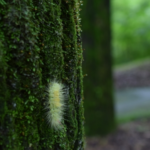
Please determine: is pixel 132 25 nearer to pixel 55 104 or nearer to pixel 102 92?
pixel 102 92

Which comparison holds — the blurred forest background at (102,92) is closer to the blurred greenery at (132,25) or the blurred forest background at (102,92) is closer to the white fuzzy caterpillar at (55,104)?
the white fuzzy caterpillar at (55,104)

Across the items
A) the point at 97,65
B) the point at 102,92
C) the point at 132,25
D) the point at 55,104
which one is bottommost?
the point at 55,104

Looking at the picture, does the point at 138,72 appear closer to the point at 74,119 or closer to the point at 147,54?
the point at 147,54

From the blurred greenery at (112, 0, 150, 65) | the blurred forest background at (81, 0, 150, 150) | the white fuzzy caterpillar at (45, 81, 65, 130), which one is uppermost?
the blurred greenery at (112, 0, 150, 65)

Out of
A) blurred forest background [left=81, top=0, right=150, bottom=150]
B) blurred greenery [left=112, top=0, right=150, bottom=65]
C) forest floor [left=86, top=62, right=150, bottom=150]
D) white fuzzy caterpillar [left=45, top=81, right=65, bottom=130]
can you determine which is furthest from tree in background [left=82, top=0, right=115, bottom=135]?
blurred greenery [left=112, top=0, right=150, bottom=65]

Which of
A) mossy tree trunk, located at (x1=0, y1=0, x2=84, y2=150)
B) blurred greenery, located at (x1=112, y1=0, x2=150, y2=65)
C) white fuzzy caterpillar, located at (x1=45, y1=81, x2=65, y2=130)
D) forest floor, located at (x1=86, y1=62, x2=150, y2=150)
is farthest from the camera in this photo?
blurred greenery, located at (x1=112, y1=0, x2=150, y2=65)

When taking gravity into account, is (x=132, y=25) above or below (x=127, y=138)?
above

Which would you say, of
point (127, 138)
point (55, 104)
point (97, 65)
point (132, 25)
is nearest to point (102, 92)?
point (97, 65)

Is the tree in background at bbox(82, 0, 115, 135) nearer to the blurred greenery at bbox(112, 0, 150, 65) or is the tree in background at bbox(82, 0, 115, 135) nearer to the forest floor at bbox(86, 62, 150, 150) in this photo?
the forest floor at bbox(86, 62, 150, 150)
